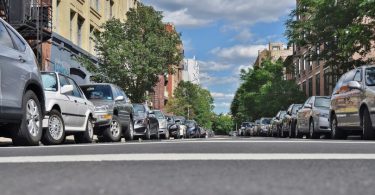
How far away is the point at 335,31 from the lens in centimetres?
2472

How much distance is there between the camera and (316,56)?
2856cm

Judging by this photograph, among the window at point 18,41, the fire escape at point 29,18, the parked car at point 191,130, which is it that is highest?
the fire escape at point 29,18

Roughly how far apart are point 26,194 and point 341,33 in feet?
66.2

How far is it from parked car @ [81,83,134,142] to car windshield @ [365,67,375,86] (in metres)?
6.35

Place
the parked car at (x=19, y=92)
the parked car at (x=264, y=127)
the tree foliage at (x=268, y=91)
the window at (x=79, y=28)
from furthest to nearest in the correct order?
the tree foliage at (x=268, y=91), the parked car at (x=264, y=127), the window at (x=79, y=28), the parked car at (x=19, y=92)

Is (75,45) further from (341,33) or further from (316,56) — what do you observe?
(341,33)

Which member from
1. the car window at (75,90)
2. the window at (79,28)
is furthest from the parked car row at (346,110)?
the window at (79,28)

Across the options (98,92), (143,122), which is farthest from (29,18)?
(98,92)

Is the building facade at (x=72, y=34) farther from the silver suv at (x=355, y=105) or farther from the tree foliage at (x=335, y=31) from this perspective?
the silver suv at (x=355, y=105)

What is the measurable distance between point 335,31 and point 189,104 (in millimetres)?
68269

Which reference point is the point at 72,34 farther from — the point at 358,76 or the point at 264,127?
the point at 358,76

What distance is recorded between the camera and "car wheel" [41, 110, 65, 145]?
1127 centimetres

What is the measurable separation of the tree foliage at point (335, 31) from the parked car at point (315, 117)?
11.0 feet

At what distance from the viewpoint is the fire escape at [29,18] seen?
22.7m
